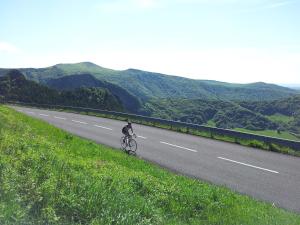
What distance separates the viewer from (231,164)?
16406mm

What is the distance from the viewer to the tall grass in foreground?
6.41 m

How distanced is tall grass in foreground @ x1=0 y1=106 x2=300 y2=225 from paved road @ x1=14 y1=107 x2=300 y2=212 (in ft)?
6.78

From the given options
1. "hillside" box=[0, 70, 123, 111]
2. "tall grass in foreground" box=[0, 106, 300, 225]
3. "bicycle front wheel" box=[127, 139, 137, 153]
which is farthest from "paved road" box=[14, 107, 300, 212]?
"hillside" box=[0, 70, 123, 111]

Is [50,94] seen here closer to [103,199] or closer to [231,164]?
[231,164]

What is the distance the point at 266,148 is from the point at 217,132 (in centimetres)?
481

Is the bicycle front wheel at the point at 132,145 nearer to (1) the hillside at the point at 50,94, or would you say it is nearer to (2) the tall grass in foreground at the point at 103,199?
(2) the tall grass in foreground at the point at 103,199

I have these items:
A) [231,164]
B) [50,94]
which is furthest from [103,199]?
[50,94]

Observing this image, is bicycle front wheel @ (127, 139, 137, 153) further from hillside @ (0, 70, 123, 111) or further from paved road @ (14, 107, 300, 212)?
hillside @ (0, 70, 123, 111)

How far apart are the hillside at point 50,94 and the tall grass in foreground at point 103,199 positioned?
99.9 metres

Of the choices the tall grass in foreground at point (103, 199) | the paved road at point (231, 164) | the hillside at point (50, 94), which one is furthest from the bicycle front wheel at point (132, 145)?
the hillside at point (50, 94)

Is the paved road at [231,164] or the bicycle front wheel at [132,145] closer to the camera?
the paved road at [231,164]

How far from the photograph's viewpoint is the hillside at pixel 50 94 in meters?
112

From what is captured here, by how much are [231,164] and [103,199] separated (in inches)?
391

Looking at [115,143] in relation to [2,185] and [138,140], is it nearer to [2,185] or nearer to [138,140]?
[138,140]
